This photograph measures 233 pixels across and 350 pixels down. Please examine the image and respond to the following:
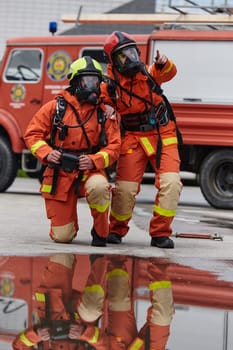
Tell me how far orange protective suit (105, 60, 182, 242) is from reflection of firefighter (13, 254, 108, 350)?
1.47 m

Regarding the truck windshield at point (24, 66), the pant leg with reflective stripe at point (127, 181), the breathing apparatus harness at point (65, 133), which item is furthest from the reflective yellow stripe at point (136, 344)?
the truck windshield at point (24, 66)

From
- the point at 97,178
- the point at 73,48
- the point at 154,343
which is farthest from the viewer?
the point at 73,48

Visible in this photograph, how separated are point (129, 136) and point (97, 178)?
1.95ft

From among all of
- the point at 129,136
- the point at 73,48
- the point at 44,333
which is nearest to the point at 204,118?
the point at 73,48

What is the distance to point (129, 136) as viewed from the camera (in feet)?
30.0

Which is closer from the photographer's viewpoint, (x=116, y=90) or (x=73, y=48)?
(x=116, y=90)

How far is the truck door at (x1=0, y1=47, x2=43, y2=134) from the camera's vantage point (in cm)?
1581

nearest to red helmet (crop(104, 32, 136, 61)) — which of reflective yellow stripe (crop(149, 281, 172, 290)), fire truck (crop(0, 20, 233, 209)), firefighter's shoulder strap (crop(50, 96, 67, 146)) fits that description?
firefighter's shoulder strap (crop(50, 96, 67, 146))

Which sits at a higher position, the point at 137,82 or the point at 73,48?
the point at 137,82

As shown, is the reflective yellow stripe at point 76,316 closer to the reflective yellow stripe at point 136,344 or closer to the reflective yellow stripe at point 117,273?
the reflective yellow stripe at point 136,344

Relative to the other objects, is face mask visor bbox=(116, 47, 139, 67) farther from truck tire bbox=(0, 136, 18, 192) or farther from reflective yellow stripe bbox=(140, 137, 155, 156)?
truck tire bbox=(0, 136, 18, 192)

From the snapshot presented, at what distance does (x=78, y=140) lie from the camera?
8.86 metres

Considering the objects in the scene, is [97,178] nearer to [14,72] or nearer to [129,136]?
[129,136]

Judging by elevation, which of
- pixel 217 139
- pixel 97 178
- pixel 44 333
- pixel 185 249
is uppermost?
pixel 44 333
